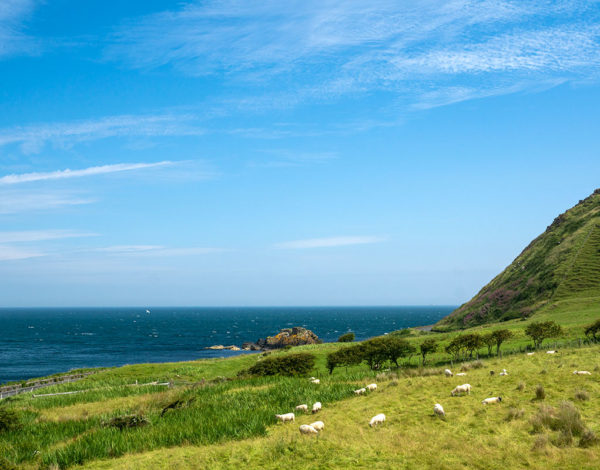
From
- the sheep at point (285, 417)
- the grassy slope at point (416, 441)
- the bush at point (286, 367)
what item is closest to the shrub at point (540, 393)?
the grassy slope at point (416, 441)

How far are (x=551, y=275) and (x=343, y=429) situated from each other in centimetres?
9846

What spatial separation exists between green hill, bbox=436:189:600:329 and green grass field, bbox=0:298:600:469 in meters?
66.7

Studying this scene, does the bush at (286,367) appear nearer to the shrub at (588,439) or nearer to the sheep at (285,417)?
the sheep at (285,417)

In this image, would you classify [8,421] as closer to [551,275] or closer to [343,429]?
[343,429]

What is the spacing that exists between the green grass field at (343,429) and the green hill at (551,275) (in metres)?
66.7

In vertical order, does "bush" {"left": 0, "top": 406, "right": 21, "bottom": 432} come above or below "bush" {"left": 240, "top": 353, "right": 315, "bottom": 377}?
above

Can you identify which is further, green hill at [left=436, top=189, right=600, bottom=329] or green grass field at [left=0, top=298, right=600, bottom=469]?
green hill at [left=436, top=189, right=600, bottom=329]

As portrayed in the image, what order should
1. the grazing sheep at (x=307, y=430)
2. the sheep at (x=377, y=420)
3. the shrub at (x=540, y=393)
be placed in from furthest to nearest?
1. the shrub at (x=540, y=393)
2. the sheep at (x=377, y=420)
3. the grazing sheep at (x=307, y=430)

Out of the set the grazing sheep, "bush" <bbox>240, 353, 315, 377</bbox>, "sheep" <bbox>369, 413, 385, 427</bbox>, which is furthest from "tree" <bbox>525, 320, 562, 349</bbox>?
the grazing sheep

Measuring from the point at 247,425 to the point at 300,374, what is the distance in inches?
922

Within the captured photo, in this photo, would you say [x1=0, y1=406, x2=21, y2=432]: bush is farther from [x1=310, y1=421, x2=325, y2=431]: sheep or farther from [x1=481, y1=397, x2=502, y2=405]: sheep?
[x1=481, y1=397, x2=502, y2=405]: sheep

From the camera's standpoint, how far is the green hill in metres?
90.1

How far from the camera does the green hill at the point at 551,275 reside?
3549 inches

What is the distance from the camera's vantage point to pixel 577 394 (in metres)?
20.5
